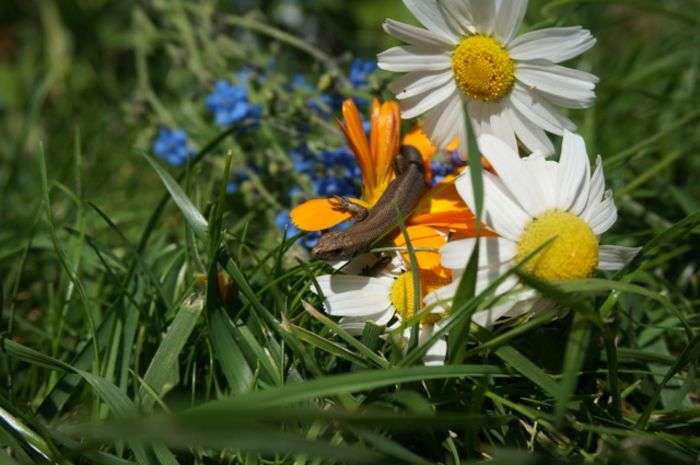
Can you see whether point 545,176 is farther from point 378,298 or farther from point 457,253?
point 378,298

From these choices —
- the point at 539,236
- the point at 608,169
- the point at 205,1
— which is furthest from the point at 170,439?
the point at 205,1

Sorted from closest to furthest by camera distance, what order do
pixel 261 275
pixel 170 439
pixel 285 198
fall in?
pixel 170 439 < pixel 261 275 < pixel 285 198

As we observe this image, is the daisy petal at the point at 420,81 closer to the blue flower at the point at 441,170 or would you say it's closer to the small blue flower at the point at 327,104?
the blue flower at the point at 441,170

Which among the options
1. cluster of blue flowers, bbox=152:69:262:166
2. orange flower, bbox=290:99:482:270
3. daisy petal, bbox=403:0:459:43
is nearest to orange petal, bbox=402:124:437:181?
orange flower, bbox=290:99:482:270

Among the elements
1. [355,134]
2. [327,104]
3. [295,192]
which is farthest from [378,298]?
[327,104]

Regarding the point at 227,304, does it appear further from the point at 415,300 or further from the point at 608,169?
the point at 608,169

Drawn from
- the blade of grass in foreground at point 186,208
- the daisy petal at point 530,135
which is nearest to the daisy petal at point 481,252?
the daisy petal at point 530,135
